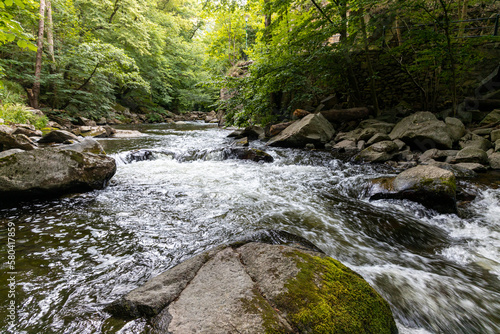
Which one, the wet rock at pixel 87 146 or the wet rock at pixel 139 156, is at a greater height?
the wet rock at pixel 87 146

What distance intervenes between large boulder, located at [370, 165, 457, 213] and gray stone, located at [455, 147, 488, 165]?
233 centimetres

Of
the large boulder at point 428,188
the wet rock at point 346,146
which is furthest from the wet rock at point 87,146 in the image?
the wet rock at point 346,146

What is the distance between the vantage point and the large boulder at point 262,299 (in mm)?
1133

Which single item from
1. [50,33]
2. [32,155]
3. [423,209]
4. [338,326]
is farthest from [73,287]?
[50,33]

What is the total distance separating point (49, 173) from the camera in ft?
11.3

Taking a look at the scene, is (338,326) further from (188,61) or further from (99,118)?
(188,61)

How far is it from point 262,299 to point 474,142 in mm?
7217

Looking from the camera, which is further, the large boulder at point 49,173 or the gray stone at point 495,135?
the gray stone at point 495,135

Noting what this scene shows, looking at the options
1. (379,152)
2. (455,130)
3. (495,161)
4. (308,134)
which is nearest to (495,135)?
(455,130)

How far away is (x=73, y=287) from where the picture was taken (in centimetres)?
171

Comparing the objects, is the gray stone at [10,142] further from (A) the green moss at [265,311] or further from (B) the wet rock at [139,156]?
(A) the green moss at [265,311]

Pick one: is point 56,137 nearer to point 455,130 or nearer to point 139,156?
point 139,156

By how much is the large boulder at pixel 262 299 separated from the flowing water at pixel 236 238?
20 cm

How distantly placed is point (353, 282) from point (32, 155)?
471cm
